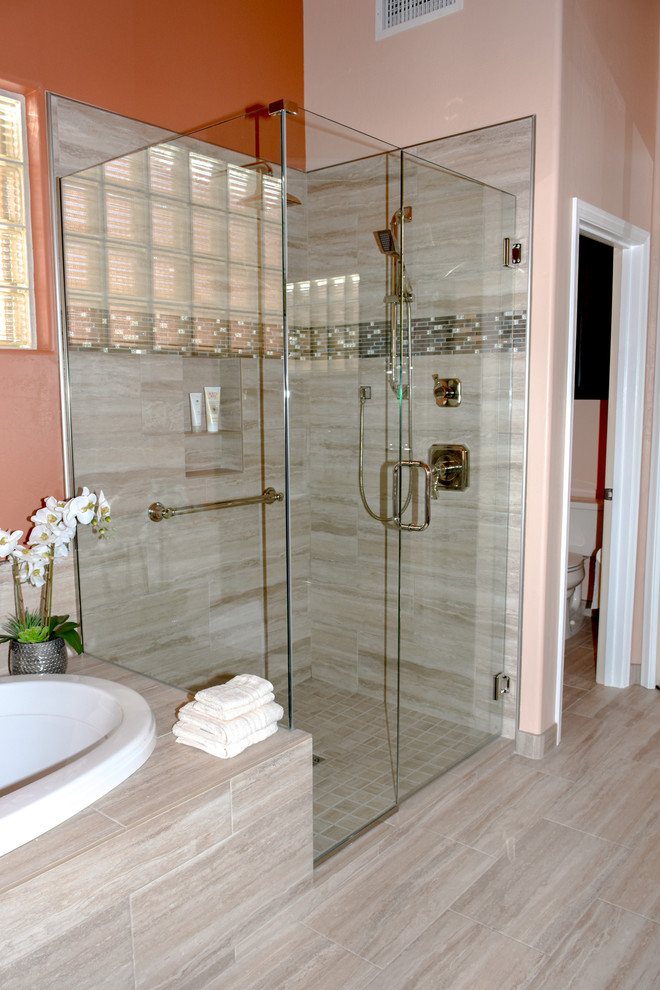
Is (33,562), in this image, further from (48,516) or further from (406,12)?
(406,12)

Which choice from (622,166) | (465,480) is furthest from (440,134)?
(465,480)

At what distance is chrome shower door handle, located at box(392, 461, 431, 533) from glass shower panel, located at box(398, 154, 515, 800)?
25 millimetres

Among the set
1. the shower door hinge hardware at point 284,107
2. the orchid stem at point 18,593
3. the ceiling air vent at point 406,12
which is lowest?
the orchid stem at point 18,593

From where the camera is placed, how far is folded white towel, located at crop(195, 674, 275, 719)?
6.46ft

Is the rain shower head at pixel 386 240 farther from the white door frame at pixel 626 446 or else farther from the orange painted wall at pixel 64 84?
the white door frame at pixel 626 446

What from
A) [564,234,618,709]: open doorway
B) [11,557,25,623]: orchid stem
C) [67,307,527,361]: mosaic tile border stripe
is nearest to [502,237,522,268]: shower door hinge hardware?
[67,307,527,361]: mosaic tile border stripe

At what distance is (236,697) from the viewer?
6.57ft

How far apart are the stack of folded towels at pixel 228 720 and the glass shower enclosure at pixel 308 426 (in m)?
0.24

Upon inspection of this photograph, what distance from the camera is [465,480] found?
2.85m

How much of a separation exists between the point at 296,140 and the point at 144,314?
0.77 meters

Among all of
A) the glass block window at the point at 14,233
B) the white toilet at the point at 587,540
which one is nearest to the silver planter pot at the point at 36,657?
the glass block window at the point at 14,233

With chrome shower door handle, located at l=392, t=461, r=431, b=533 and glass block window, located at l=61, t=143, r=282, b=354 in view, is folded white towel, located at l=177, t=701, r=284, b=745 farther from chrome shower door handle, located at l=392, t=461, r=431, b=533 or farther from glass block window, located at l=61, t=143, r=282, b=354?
glass block window, located at l=61, t=143, r=282, b=354

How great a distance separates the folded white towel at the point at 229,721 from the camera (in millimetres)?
1925

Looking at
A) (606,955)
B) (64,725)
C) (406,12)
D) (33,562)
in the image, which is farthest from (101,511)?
(406,12)
